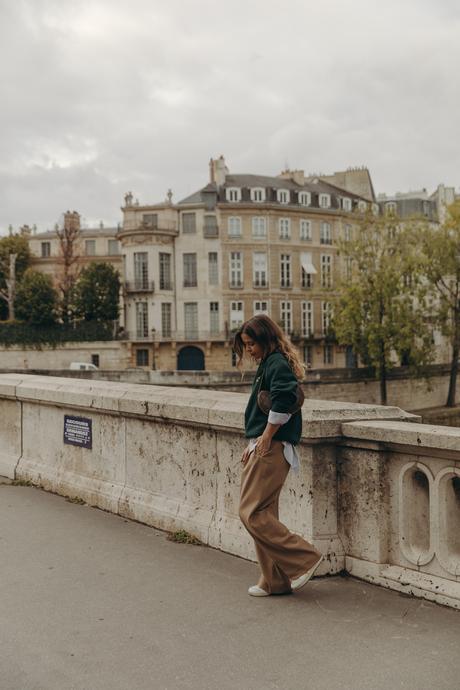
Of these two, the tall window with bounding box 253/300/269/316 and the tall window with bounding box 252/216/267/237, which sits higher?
the tall window with bounding box 252/216/267/237

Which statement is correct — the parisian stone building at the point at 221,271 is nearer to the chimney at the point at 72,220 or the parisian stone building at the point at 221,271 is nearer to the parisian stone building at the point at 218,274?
the parisian stone building at the point at 218,274

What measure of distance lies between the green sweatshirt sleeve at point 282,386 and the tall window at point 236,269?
48.8 meters

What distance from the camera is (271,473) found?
425cm

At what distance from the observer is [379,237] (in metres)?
39.4

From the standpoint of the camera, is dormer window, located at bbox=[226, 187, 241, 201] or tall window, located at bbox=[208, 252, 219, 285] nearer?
tall window, located at bbox=[208, 252, 219, 285]

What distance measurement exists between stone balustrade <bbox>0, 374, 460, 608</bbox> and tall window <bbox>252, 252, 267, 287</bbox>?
4622 cm

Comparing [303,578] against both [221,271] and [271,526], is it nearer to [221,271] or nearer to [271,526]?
[271,526]

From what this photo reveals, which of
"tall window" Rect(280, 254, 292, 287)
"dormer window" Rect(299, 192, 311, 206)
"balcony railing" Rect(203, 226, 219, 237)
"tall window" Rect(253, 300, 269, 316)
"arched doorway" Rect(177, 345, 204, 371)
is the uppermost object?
"dormer window" Rect(299, 192, 311, 206)

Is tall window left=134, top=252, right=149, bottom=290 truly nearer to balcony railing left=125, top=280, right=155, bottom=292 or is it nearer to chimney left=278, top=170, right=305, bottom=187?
balcony railing left=125, top=280, right=155, bottom=292

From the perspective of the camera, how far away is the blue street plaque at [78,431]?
6875mm

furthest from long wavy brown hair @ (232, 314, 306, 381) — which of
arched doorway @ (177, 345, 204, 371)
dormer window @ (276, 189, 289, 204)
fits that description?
dormer window @ (276, 189, 289, 204)

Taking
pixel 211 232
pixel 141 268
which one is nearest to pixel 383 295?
pixel 211 232

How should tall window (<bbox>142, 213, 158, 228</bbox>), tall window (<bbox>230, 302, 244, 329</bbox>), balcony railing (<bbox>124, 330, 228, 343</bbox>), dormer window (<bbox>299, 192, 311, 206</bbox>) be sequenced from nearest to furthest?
balcony railing (<bbox>124, 330, 228, 343</bbox>) → tall window (<bbox>142, 213, 158, 228</bbox>) → tall window (<bbox>230, 302, 244, 329</bbox>) → dormer window (<bbox>299, 192, 311, 206</bbox>)

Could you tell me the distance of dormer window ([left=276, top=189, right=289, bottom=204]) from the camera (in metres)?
54.9
